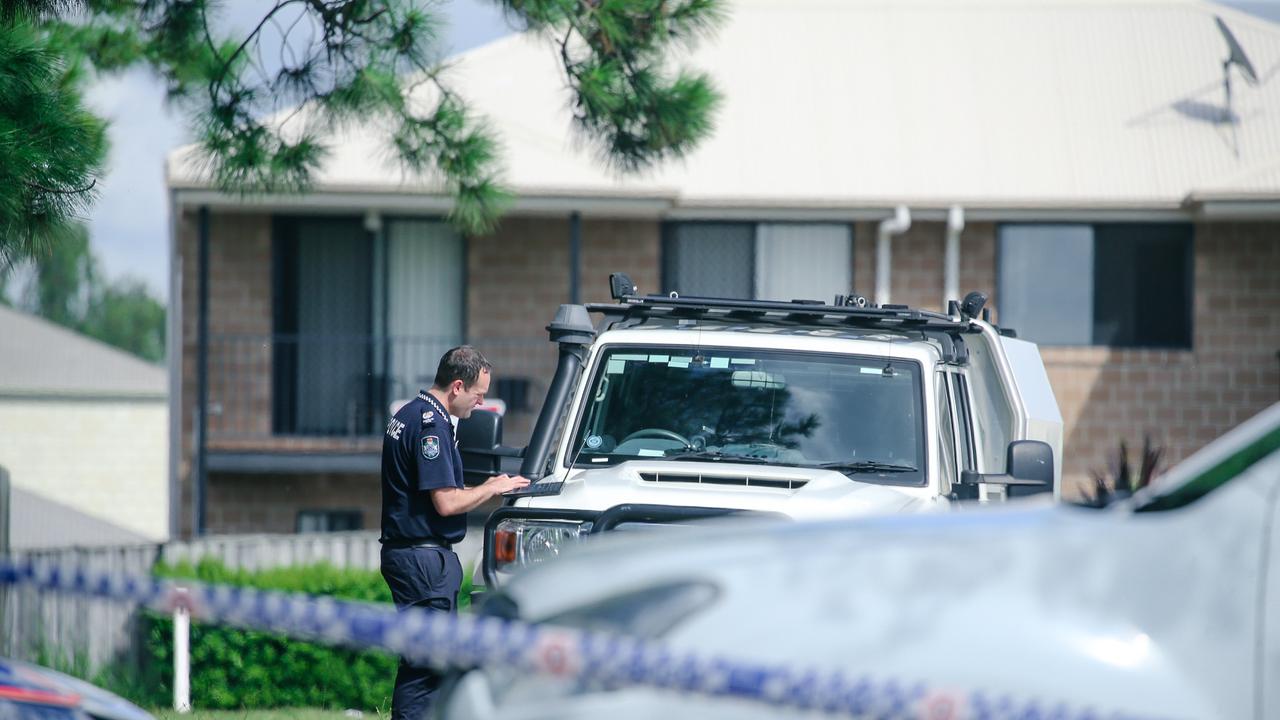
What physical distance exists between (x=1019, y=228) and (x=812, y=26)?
13.2 feet


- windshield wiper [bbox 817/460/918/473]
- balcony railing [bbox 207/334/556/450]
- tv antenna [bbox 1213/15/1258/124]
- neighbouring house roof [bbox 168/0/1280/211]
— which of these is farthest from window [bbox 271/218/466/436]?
windshield wiper [bbox 817/460/918/473]

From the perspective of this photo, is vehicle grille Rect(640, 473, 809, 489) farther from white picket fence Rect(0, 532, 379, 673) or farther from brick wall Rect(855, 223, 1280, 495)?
brick wall Rect(855, 223, 1280, 495)

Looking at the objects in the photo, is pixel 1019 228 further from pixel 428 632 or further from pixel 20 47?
pixel 428 632

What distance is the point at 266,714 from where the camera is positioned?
9.41 meters

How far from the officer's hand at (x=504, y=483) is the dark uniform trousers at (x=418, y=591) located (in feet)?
1.37

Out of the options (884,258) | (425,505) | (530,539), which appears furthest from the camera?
(884,258)

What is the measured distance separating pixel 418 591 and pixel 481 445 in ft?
2.24

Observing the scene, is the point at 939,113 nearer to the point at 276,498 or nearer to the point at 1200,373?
the point at 1200,373

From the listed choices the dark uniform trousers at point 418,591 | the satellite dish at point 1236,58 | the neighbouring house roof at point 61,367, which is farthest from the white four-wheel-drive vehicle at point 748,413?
the neighbouring house roof at point 61,367

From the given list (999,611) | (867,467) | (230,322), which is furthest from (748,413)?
(230,322)

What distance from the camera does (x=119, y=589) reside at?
2.77 metres

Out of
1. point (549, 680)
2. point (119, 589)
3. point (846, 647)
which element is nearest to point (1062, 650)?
point (846, 647)

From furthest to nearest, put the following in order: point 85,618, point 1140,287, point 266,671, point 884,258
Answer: point 1140,287 → point 884,258 → point 85,618 → point 266,671

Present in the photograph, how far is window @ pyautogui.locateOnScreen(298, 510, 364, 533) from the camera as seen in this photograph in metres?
16.5
